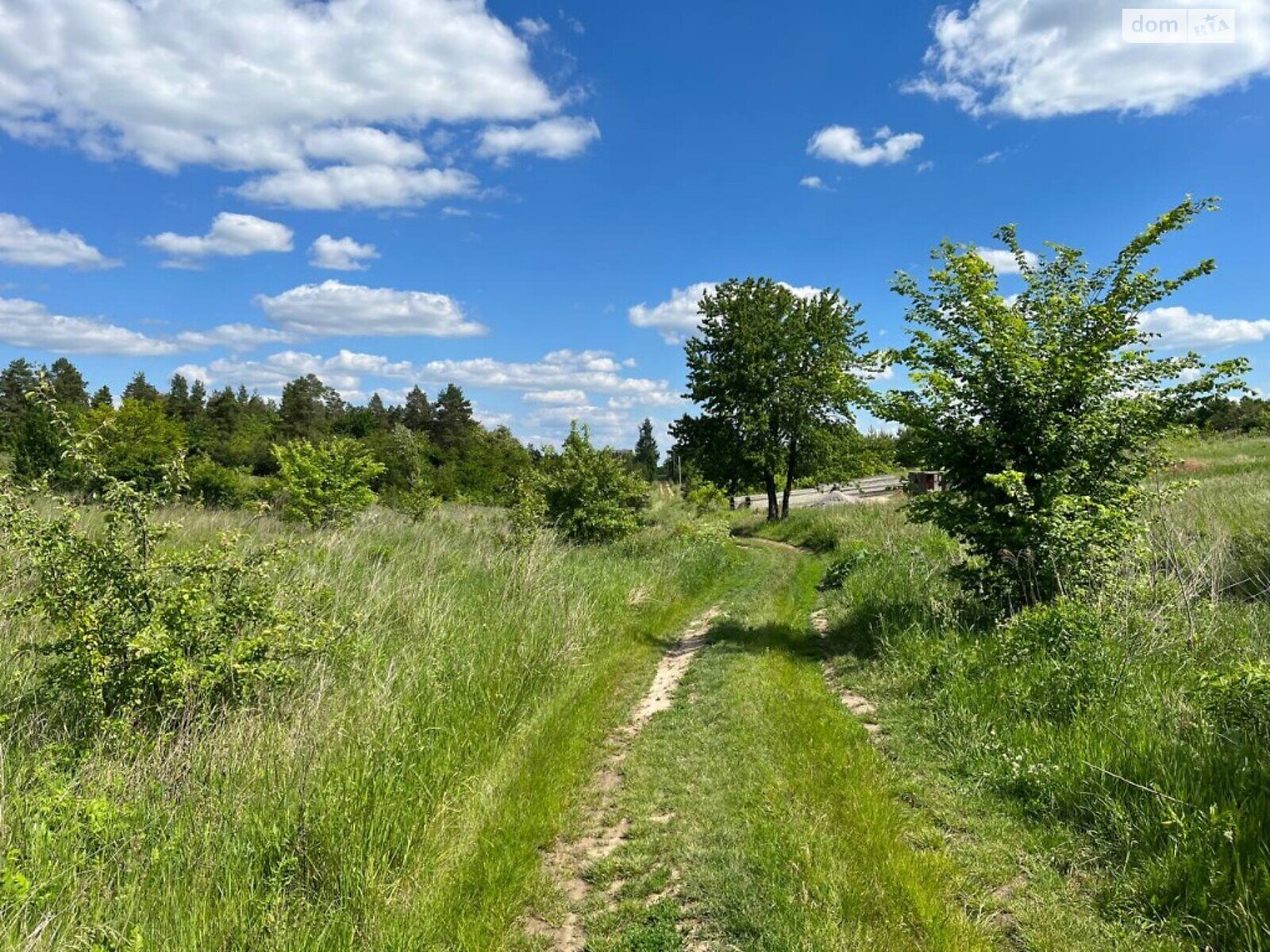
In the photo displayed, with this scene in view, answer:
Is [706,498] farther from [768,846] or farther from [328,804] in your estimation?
[328,804]

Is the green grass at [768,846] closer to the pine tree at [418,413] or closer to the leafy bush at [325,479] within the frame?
the leafy bush at [325,479]

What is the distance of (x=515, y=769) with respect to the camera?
17.9 ft

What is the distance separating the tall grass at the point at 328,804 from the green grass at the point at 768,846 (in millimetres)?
644

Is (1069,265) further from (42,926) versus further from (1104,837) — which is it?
(42,926)

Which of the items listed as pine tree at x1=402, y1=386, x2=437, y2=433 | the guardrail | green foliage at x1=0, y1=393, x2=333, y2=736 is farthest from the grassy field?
pine tree at x1=402, y1=386, x2=437, y2=433

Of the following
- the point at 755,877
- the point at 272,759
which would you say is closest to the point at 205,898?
the point at 272,759

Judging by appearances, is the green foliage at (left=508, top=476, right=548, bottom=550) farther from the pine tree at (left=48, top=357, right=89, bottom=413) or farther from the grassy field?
the pine tree at (left=48, top=357, right=89, bottom=413)

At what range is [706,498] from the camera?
3177 centimetres

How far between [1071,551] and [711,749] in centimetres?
467

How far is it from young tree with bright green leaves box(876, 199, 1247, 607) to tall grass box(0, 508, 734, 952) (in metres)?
5.17

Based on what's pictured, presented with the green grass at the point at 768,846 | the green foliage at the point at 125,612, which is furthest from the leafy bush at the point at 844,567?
the green foliage at the point at 125,612

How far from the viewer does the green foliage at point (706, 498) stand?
3109 cm

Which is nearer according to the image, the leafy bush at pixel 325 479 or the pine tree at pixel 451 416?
the leafy bush at pixel 325 479

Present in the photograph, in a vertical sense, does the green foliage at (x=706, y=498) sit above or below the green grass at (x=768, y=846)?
above
